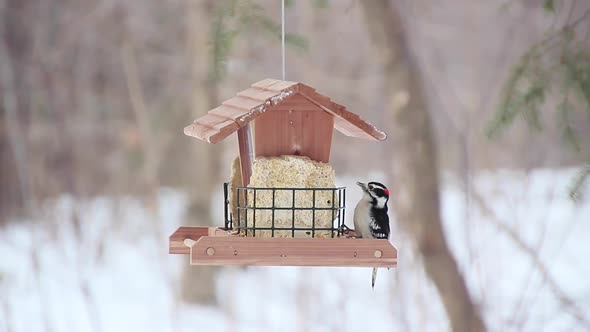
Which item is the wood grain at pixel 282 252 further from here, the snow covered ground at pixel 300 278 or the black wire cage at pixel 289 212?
the snow covered ground at pixel 300 278

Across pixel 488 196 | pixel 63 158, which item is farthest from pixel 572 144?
pixel 63 158

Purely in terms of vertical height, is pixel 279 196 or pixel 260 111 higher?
pixel 260 111

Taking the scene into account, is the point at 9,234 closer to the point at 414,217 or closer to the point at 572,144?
the point at 414,217

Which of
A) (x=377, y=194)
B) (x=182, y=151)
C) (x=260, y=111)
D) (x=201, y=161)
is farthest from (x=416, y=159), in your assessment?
(x=182, y=151)

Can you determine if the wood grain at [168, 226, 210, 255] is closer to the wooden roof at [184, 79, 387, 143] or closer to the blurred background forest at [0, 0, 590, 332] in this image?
the wooden roof at [184, 79, 387, 143]

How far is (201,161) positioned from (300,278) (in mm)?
2323

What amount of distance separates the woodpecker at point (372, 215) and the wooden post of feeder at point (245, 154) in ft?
1.35

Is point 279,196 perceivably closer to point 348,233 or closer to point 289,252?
point 289,252

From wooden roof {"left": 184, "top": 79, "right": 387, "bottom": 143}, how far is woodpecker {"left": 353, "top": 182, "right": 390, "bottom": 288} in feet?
0.85

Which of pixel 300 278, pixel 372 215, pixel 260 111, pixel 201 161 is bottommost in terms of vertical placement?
pixel 300 278

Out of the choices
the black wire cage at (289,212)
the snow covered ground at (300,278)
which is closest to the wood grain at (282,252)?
the black wire cage at (289,212)

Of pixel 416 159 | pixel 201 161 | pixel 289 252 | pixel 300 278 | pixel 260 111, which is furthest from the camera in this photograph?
pixel 201 161

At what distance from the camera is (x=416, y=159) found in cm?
479

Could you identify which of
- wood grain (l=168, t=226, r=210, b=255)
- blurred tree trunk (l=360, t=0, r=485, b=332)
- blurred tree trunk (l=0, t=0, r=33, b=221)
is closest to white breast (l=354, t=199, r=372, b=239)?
wood grain (l=168, t=226, r=210, b=255)
